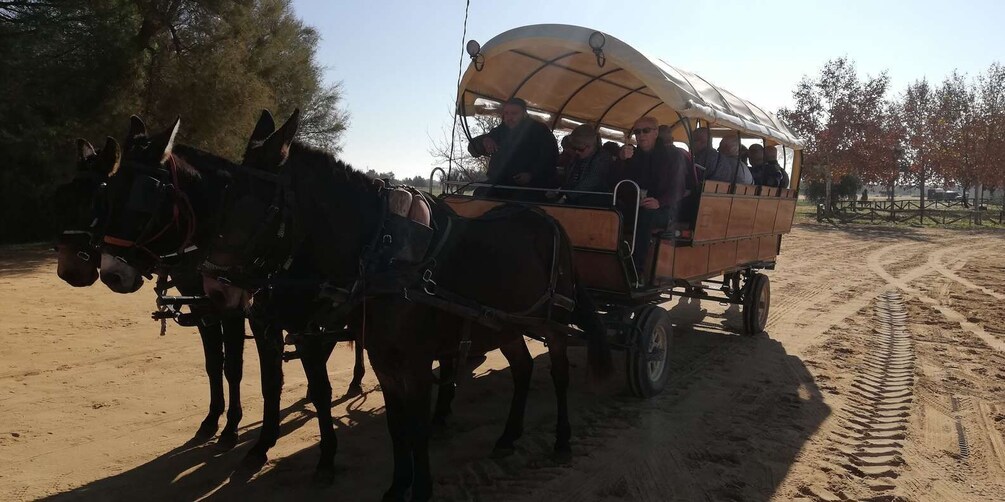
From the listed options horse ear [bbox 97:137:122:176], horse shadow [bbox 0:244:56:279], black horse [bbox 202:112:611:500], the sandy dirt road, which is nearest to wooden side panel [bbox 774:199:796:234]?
the sandy dirt road

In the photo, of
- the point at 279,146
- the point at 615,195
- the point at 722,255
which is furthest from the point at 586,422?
the point at 279,146

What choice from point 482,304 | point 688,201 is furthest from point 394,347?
point 688,201

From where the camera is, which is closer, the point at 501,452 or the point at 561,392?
the point at 501,452

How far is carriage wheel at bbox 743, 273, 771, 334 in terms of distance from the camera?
338 inches

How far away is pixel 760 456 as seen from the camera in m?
4.68

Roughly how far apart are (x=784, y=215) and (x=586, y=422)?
5.52 m

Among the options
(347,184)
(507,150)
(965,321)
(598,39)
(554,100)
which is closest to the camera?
(347,184)

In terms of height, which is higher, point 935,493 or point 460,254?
point 460,254

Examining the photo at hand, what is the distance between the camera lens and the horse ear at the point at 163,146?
3148 millimetres

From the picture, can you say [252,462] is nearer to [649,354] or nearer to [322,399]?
[322,399]

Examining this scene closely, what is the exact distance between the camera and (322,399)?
14.2 ft

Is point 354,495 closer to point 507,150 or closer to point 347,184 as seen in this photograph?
point 347,184

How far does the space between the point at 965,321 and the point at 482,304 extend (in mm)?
8734

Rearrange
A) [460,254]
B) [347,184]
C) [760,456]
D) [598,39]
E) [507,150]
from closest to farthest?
[347,184]
[460,254]
[760,456]
[598,39]
[507,150]
